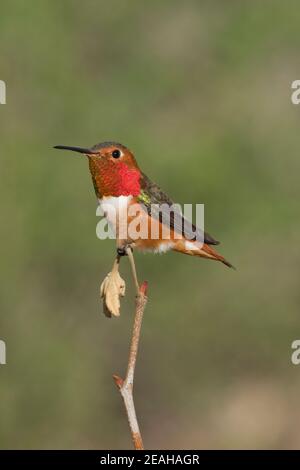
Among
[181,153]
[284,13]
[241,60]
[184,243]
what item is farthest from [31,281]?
[184,243]

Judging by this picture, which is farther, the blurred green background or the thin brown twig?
the blurred green background

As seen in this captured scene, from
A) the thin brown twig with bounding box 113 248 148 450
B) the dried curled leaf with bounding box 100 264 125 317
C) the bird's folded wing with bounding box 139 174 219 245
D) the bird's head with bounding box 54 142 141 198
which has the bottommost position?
the thin brown twig with bounding box 113 248 148 450

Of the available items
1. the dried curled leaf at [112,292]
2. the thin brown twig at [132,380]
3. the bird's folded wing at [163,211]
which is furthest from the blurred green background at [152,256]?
the thin brown twig at [132,380]

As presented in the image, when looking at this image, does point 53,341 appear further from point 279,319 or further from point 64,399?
point 279,319

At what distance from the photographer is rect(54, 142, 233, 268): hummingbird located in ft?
9.43

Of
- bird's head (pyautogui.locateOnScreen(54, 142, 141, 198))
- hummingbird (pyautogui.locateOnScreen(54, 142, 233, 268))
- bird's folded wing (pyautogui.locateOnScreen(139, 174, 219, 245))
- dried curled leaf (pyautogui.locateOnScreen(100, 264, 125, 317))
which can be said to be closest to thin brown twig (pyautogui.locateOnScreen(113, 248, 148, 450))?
dried curled leaf (pyautogui.locateOnScreen(100, 264, 125, 317))

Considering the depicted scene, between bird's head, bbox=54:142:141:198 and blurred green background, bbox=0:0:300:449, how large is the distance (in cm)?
514

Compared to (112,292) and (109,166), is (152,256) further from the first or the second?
(112,292)

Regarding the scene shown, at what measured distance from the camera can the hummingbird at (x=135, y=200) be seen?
2.87m

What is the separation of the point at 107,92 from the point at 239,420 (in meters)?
3.53

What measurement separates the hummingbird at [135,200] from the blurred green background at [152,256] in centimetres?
492

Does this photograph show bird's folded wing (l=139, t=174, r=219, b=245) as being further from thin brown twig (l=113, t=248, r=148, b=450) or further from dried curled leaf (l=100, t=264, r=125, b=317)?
thin brown twig (l=113, t=248, r=148, b=450)

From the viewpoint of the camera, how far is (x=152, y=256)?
8875mm

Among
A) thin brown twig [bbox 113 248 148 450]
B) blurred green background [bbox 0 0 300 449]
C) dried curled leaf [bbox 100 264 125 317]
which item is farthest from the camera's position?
blurred green background [bbox 0 0 300 449]
